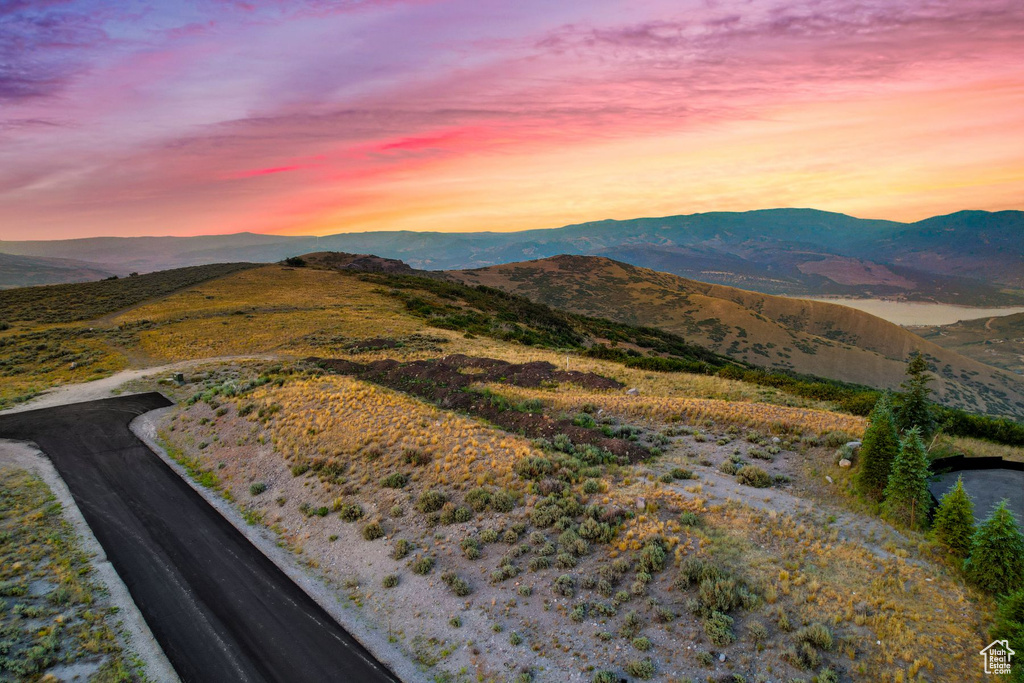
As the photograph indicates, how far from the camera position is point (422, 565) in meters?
13.9

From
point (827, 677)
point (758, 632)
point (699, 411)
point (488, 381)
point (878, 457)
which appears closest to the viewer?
point (827, 677)

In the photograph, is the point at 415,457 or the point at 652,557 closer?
the point at 652,557

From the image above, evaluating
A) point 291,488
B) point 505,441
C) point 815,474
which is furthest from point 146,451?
point 815,474

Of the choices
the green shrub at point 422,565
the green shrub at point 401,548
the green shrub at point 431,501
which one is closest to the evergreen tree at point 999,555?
the green shrub at point 422,565

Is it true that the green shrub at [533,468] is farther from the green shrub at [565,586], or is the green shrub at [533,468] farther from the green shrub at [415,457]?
the green shrub at [565,586]

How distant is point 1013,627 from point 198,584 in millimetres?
20900

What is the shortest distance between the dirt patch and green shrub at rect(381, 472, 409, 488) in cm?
600

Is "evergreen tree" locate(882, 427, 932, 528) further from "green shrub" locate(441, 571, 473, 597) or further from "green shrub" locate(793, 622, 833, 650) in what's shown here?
"green shrub" locate(441, 571, 473, 597)

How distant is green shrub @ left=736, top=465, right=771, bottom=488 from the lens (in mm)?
16609

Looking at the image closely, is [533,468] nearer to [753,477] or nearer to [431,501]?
[431,501]

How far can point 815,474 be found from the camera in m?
17.2

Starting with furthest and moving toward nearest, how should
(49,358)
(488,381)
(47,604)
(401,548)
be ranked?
(49,358) < (488,381) < (401,548) < (47,604)

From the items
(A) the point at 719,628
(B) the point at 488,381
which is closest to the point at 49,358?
(B) the point at 488,381

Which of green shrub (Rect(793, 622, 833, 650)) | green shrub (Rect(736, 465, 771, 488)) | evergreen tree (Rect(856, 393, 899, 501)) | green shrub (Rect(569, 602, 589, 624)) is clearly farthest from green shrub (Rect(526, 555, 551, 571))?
evergreen tree (Rect(856, 393, 899, 501))
